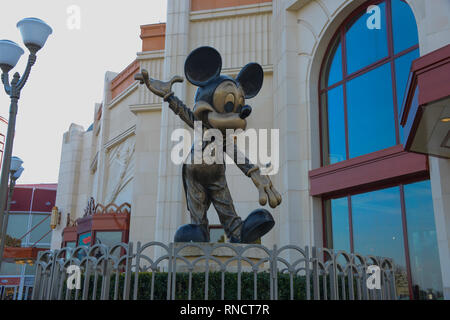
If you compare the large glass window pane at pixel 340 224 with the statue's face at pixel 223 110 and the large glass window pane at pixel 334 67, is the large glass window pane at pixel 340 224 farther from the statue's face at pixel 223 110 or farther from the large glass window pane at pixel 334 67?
the statue's face at pixel 223 110

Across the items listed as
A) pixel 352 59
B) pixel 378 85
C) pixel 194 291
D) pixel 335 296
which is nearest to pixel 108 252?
pixel 194 291

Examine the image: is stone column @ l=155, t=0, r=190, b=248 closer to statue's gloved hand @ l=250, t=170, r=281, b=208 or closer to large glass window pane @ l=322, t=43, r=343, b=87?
large glass window pane @ l=322, t=43, r=343, b=87

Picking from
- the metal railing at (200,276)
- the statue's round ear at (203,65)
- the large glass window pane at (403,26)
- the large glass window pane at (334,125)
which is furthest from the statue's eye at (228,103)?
the large glass window pane at (334,125)

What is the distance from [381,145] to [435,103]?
4.46 meters

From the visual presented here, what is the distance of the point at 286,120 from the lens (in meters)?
12.0

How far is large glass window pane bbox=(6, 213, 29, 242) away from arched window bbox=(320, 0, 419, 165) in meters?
28.3

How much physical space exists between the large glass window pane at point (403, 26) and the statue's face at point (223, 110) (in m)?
6.14

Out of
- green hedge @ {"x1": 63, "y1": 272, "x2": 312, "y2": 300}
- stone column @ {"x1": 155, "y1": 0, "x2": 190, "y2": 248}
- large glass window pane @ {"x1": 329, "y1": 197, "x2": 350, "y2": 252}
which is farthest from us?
stone column @ {"x1": 155, "y1": 0, "x2": 190, "y2": 248}

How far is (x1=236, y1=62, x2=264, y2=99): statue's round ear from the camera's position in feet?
19.5

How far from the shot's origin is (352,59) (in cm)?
1152

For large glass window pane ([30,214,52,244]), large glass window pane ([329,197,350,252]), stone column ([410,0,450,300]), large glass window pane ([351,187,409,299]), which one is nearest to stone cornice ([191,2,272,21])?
stone column ([410,0,450,300])

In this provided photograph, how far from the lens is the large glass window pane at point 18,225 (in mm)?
32531

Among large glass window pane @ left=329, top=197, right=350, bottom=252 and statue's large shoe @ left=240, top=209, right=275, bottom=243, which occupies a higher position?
large glass window pane @ left=329, top=197, right=350, bottom=252
